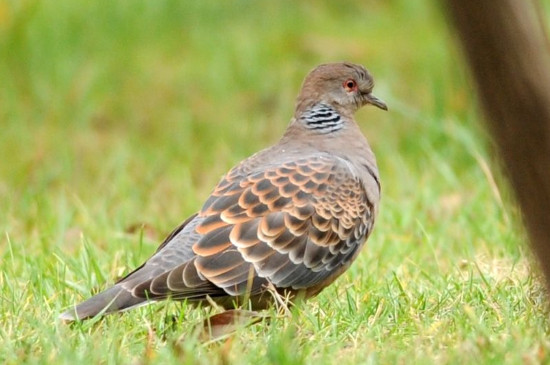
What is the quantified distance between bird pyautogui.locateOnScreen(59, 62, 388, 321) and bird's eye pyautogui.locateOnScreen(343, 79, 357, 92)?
1.04 ft

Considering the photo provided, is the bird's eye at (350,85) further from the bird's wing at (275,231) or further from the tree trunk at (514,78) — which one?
the tree trunk at (514,78)

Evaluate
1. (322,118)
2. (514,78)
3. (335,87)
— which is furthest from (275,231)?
(514,78)

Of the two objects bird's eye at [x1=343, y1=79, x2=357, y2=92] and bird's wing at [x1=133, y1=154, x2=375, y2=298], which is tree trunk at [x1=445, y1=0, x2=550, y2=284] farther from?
bird's eye at [x1=343, y1=79, x2=357, y2=92]

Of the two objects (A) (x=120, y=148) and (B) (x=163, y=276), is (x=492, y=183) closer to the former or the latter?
(B) (x=163, y=276)

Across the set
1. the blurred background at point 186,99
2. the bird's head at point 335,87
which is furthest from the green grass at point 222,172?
the bird's head at point 335,87

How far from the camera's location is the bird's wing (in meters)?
4.38

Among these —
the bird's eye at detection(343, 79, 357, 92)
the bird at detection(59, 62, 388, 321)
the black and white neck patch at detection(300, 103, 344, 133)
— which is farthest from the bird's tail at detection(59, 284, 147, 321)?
the bird's eye at detection(343, 79, 357, 92)

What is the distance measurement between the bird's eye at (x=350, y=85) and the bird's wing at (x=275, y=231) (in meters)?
0.62

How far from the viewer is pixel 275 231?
4566 millimetres

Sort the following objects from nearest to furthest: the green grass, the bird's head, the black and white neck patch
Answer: the green grass → the black and white neck patch → the bird's head

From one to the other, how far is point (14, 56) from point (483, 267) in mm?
5361

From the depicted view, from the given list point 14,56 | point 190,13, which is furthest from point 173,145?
point 190,13

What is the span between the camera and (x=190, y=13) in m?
10.7

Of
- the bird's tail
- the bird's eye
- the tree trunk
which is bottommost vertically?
the bird's tail
